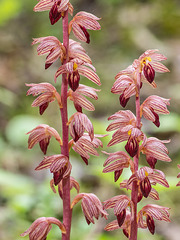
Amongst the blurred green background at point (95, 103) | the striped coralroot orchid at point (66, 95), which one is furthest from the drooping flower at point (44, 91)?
the blurred green background at point (95, 103)

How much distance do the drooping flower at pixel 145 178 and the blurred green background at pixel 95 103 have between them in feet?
1.67

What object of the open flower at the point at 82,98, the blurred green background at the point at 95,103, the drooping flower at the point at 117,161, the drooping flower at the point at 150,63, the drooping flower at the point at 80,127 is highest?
Answer: the blurred green background at the point at 95,103

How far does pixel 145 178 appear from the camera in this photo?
176 centimetres

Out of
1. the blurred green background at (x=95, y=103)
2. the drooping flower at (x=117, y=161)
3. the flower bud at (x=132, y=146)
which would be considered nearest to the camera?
the flower bud at (x=132, y=146)

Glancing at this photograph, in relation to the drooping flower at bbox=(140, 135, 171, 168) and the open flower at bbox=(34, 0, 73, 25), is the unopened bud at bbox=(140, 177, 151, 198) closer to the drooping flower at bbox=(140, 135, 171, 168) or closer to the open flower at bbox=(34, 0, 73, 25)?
the drooping flower at bbox=(140, 135, 171, 168)

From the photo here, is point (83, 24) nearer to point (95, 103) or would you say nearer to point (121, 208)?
point (121, 208)

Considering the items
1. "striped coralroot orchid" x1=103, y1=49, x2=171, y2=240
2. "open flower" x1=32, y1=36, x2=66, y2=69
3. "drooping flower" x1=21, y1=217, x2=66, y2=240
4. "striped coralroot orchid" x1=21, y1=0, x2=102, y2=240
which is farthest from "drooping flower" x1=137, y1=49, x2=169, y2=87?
"drooping flower" x1=21, y1=217, x2=66, y2=240

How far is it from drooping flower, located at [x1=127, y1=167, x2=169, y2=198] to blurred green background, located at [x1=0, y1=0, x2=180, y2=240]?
1.67 ft

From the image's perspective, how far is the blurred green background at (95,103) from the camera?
10.8 feet

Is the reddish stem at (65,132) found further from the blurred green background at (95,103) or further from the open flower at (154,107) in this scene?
the blurred green background at (95,103)

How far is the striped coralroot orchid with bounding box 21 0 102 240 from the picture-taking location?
1.76 m

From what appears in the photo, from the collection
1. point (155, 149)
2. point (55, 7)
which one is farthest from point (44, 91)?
point (155, 149)

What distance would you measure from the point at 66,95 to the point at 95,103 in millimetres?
4082

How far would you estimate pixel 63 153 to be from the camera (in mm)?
1846
